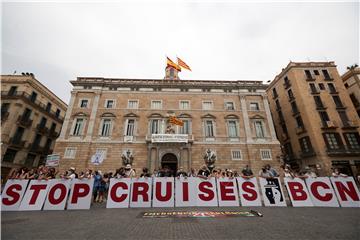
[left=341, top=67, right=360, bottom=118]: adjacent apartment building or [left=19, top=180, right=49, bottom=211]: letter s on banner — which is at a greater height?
[left=341, top=67, right=360, bottom=118]: adjacent apartment building

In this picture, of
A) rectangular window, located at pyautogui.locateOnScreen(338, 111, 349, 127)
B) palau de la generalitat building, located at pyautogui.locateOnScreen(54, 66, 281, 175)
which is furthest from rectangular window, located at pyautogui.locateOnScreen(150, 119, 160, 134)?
rectangular window, located at pyautogui.locateOnScreen(338, 111, 349, 127)

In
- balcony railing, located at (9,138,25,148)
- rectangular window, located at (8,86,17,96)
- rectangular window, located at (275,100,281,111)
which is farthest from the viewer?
rectangular window, located at (275,100,281,111)

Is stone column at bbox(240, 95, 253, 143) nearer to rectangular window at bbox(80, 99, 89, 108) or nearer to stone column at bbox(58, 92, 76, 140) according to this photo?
rectangular window at bbox(80, 99, 89, 108)

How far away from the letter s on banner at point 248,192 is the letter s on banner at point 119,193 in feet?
15.7

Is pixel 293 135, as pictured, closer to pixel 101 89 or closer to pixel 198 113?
pixel 198 113

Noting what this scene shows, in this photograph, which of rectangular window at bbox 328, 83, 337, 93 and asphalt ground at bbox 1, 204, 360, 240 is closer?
asphalt ground at bbox 1, 204, 360, 240

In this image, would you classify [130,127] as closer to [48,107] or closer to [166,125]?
[166,125]

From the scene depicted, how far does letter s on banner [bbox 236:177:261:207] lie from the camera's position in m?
6.96

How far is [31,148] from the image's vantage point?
73.9 feet

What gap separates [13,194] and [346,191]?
1394 cm

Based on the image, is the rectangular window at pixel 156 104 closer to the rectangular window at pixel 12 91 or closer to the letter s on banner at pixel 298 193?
the letter s on banner at pixel 298 193

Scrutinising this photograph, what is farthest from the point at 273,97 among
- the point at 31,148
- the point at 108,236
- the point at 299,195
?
the point at 31,148

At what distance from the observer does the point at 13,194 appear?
6730 mm

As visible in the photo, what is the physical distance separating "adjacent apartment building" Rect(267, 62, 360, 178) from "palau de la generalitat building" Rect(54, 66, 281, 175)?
Result: 4.68 m
